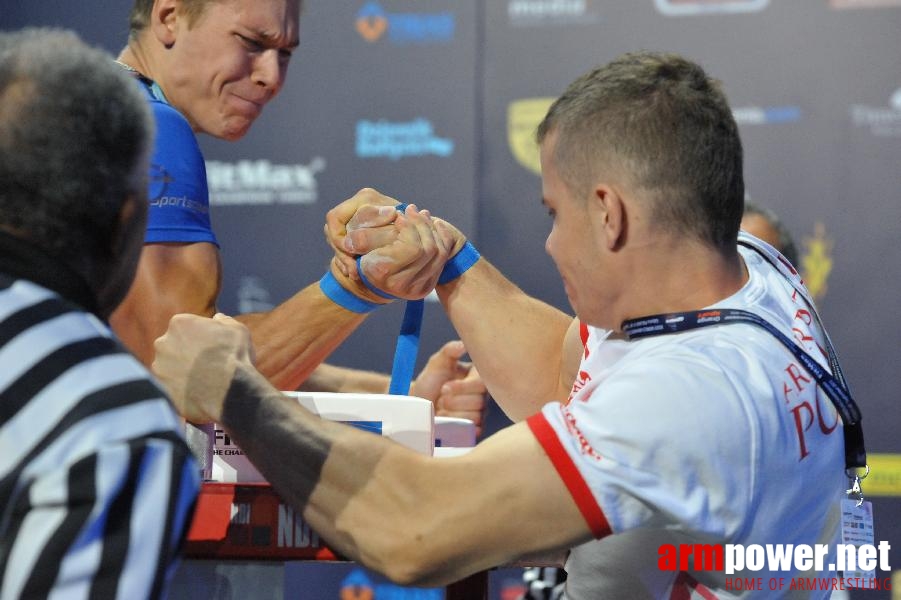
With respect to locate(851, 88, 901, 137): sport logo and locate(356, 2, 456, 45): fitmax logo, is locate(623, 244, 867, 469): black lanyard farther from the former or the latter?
locate(356, 2, 456, 45): fitmax logo

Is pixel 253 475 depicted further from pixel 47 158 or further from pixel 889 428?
pixel 889 428

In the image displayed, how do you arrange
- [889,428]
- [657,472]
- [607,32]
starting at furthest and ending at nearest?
[607,32] → [889,428] → [657,472]

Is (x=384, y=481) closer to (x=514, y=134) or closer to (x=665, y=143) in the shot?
(x=665, y=143)

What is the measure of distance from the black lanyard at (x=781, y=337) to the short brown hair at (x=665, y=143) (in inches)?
4.5

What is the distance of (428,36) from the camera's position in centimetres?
442

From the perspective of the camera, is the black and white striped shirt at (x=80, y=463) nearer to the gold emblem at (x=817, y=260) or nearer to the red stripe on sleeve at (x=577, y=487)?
the red stripe on sleeve at (x=577, y=487)

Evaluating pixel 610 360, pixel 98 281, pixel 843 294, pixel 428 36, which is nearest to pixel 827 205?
pixel 843 294

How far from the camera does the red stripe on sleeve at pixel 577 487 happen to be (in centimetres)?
132

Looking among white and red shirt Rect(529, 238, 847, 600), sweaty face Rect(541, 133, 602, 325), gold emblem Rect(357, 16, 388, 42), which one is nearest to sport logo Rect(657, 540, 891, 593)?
white and red shirt Rect(529, 238, 847, 600)

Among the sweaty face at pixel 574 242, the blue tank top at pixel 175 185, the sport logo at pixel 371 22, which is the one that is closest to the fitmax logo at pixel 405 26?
Answer: the sport logo at pixel 371 22

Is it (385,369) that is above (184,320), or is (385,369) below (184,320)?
below

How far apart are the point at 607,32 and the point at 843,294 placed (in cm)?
136

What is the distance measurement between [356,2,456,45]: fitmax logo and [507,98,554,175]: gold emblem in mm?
395

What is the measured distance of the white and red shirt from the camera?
52.1 inches
